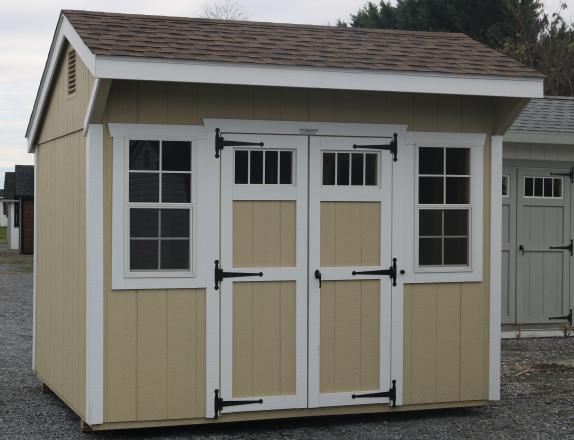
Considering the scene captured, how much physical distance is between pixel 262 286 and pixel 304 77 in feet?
4.66

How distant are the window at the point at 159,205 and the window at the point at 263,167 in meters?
0.35

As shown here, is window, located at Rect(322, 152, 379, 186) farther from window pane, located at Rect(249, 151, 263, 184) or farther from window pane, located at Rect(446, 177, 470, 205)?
window pane, located at Rect(446, 177, 470, 205)

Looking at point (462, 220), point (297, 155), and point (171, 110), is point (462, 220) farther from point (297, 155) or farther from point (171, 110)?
point (171, 110)

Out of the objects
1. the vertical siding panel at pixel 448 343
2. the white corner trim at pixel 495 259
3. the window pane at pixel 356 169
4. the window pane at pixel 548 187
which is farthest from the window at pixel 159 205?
the window pane at pixel 548 187

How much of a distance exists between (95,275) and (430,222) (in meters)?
2.40

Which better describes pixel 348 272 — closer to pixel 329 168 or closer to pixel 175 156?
pixel 329 168

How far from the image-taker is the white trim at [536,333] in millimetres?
11852

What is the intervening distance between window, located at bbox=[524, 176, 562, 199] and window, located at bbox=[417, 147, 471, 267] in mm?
4749

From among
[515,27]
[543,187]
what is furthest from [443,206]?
[515,27]

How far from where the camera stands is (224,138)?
6.92m

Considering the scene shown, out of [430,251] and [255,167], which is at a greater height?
[255,167]

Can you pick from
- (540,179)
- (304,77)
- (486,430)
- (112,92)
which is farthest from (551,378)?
(112,92)

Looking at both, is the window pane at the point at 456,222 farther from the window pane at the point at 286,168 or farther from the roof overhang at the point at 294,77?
the window pane at the point at 286,168

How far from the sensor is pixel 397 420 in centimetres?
742
